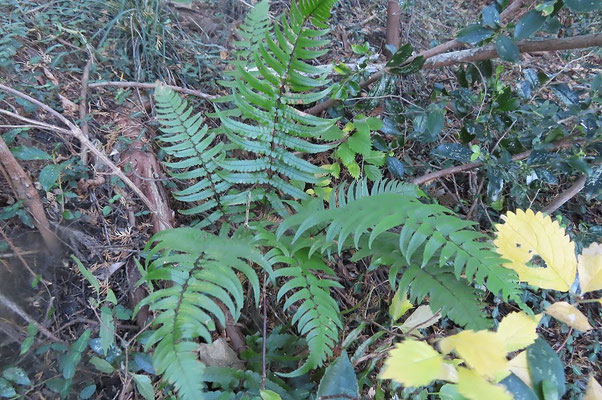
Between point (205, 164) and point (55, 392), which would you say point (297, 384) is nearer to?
point (55, 392)

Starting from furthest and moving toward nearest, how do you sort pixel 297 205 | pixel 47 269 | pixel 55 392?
pixel 297 205
pixel 47 269
pixel 55 392

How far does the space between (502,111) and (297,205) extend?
1252 mm

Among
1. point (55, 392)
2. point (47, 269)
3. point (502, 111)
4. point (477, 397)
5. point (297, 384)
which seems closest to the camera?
point (477, 397)

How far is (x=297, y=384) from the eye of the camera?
157 cm

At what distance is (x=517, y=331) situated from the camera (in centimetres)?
99

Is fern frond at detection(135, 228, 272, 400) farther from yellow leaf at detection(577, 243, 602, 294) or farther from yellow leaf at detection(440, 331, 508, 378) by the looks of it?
yellow leaf at detection(577, 243, 602, 294)

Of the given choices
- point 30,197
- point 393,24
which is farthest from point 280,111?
point 393,24

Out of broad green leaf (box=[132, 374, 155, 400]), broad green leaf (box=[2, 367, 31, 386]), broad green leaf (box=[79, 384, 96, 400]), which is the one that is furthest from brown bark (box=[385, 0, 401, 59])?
broad green leaf (box=[2, 367, 31, 386])

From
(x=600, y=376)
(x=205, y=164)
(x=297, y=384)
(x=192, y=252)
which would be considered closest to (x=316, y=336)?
(x=297, y=384)

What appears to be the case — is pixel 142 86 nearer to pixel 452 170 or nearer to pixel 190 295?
pixel 190 295

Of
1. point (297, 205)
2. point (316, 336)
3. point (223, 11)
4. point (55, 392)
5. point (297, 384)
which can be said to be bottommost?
point (55, 392)

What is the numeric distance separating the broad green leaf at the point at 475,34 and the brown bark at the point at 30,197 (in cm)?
206

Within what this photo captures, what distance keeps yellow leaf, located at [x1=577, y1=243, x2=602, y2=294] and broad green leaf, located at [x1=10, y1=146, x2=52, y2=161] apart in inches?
81.6

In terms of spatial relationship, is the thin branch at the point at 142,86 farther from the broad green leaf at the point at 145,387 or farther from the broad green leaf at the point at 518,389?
the broad green leaf at the point at 518,389
